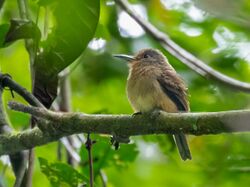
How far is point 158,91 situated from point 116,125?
1.11 m

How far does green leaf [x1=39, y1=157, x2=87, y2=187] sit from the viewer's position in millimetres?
3494

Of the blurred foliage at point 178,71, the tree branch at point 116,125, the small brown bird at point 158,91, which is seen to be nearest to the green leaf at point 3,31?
the blurred foliage at point 178,71

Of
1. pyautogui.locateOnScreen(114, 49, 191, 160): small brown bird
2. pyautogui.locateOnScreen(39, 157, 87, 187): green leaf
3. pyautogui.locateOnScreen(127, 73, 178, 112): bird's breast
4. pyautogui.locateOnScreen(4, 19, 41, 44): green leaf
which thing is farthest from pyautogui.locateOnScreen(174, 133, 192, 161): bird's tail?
pyautogui.locateOnScreen(4, 19, 41, 44): green leaf

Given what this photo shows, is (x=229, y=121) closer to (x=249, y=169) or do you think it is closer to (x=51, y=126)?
(x=51, y=126)

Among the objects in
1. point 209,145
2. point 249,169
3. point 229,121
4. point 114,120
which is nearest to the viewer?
point 229,121

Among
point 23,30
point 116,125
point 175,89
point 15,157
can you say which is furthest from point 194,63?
point 175,89

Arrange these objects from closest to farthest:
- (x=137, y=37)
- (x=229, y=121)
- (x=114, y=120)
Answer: (x=229, y=121)
(x=114, y=120)
(x=137, y=37)

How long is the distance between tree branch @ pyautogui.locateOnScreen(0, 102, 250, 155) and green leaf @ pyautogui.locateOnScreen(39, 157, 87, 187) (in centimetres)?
38

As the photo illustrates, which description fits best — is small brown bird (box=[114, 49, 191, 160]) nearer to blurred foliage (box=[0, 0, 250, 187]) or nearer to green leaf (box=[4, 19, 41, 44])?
blurred foliage (box=[0, 0, 250, 187])

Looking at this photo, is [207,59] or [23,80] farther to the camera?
[23,80]

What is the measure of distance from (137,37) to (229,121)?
2904 millimetres

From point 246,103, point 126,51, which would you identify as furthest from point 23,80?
point 246,103

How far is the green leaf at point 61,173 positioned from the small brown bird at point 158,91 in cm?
51

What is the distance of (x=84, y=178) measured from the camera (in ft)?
11.3
